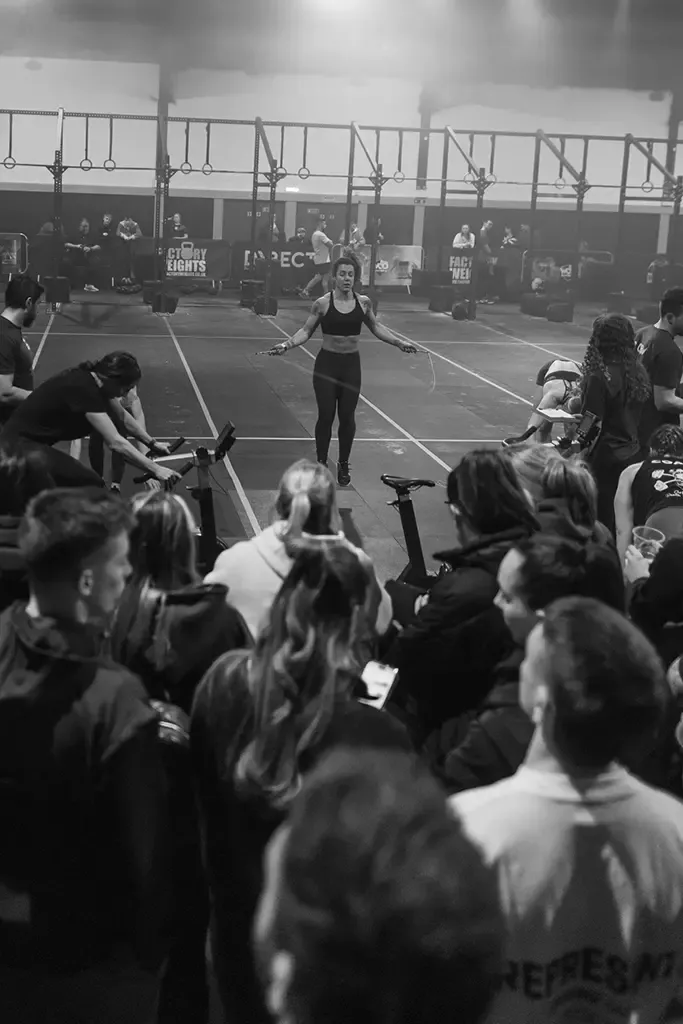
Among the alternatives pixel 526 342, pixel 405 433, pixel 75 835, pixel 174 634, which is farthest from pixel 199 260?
pixel 75 835

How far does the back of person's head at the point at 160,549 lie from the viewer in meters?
3.39

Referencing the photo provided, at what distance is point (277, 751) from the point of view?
99.2 inches

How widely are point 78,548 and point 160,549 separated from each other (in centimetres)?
80

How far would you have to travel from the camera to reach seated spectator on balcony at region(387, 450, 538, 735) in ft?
11.5

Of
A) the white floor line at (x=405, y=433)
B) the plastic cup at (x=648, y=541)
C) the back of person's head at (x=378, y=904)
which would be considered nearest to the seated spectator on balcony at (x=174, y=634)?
the back of person's head at (x=378, y=904)

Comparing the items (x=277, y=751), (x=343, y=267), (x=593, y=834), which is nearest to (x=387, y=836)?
(x=593, y=834)

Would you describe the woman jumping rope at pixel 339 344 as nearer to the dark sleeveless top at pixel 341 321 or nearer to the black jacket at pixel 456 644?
the dark sleeveless top at pixel 341 321

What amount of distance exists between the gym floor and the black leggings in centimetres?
55

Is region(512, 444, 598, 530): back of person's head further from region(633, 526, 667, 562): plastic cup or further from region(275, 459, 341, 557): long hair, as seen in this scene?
region(275, 459, 341, 557): long hair

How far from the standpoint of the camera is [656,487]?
5371 millimetres

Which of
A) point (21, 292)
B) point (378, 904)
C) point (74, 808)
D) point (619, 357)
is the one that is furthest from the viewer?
point (21, 292)

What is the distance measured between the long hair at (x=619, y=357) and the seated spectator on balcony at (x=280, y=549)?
10.6ft

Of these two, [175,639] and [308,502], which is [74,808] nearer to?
[175,639]

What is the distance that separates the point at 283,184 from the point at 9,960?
30687mm
